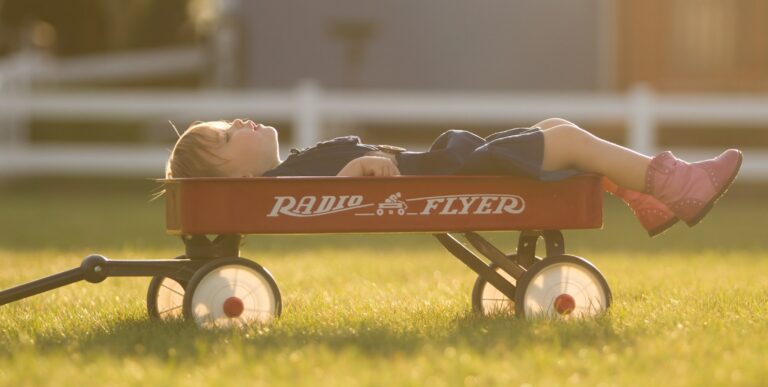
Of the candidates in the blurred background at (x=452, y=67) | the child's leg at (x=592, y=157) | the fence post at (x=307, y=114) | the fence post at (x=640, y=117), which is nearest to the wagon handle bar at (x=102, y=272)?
the child's leg at (x=592, y=157)

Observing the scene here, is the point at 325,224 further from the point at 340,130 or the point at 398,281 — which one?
the point at 340,130

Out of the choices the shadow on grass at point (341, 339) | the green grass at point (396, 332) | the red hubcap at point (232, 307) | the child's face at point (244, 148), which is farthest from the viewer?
the child's face at point (244, 148)

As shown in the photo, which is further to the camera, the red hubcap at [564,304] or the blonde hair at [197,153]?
the blonde hair at [197,153]

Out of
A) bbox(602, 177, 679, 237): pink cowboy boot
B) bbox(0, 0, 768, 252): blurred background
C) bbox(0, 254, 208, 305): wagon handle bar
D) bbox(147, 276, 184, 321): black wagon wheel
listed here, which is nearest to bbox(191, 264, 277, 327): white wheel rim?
bbox(0, 254, 208, 305): wagon handle bar

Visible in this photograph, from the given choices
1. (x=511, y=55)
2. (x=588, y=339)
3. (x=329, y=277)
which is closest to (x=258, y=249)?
(x=329, y=277)

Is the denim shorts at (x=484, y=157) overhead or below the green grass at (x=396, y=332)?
overhead

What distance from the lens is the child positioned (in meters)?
5.01

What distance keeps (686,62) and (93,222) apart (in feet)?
26.6

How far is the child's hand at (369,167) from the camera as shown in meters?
4.98

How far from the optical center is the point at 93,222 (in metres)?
11.2

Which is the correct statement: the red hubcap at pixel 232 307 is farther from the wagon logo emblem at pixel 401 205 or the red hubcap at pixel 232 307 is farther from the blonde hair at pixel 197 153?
the blonde hair at pixel 197 153

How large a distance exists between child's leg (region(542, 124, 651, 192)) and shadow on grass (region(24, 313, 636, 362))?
0.58m

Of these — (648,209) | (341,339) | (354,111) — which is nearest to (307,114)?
(354,111)

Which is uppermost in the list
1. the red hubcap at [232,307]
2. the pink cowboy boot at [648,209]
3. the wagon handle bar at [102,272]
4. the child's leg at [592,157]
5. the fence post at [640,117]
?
the child's leg at [592,157]
